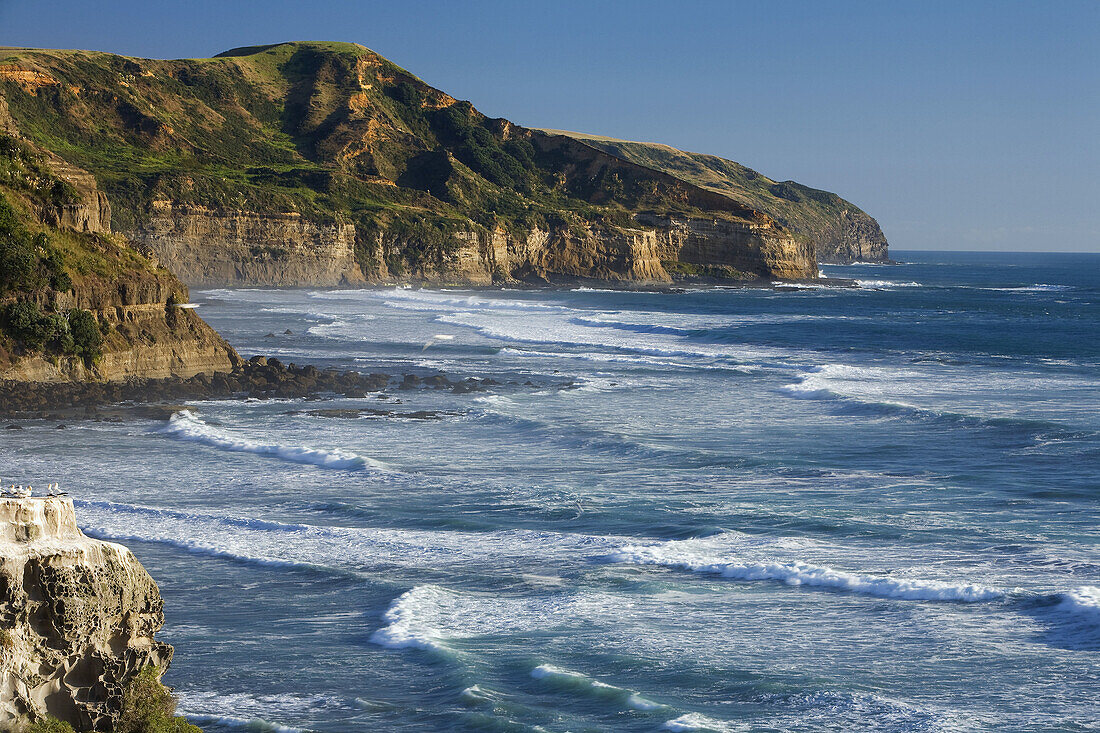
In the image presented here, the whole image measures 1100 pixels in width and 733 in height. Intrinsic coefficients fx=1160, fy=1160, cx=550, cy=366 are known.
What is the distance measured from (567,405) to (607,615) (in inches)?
852

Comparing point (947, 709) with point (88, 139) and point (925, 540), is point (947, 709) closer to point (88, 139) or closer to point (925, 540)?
point (925, 540)

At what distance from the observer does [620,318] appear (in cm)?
8025

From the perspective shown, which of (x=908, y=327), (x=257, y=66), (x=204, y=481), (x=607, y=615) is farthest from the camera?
(x=257, y=66)

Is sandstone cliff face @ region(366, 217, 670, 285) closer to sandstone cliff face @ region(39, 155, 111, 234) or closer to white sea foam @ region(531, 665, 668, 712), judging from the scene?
sandstone cliff face @ region(39, 155, 111, 234)

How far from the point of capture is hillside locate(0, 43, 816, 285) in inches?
3999

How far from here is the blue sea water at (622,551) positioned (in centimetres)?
1390

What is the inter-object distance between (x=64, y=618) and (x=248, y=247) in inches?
3796

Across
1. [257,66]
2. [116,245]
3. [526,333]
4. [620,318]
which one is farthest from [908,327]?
[257,66]

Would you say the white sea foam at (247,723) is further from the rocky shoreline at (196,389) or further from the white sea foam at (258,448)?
the rocky shoreline at (196,389)

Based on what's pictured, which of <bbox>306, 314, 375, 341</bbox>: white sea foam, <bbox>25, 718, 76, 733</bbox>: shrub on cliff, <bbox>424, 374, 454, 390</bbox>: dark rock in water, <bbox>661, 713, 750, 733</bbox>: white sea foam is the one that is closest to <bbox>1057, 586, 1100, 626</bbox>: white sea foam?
<bbox>661, 713, 750, 733</bbox>: white sea foam

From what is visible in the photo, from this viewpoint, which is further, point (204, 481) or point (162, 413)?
point (162, 413)

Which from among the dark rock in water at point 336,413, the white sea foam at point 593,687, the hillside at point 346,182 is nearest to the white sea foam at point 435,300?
the hillside at point 346,182

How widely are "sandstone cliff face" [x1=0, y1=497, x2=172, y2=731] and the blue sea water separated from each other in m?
3.18

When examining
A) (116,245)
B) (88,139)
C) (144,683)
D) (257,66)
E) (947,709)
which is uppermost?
(257,66)
